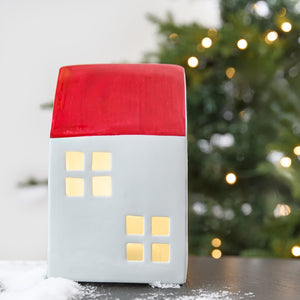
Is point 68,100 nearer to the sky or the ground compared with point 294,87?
nearer to the ground

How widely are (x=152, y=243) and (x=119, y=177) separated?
0.34 ft

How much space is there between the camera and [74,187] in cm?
58

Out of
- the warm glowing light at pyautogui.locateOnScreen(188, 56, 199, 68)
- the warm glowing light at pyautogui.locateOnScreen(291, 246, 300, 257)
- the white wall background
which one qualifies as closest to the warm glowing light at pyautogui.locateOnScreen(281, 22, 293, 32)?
the warm glowing light at pyautogui.locateOnScreen(188, 56, 199, 68)

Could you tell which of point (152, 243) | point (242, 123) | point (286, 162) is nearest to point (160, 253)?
point (152, 243)

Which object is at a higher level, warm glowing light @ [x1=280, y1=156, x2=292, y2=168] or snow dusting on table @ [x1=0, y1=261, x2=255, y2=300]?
warm glowing light @ [x1=280, y1=156, x2=292, y2=168]

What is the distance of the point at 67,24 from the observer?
1644mm

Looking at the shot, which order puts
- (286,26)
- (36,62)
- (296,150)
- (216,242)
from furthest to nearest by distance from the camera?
(36,62), (216,242), (286,26), (296,150)

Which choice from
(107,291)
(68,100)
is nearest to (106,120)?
(68,100)

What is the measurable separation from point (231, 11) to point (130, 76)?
2.92 ft

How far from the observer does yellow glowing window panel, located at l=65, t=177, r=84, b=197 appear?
57 centimetres

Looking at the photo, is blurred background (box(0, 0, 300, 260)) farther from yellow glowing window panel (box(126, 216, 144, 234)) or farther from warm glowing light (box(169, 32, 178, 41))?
yellow glowing window panel (box(126, 216, 144, 234))

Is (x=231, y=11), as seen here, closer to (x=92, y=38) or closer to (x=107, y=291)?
(x=92, y=38)

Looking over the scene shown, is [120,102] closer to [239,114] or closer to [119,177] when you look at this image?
[119,177]

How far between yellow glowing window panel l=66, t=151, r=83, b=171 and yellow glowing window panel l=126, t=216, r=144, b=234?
101 mm
